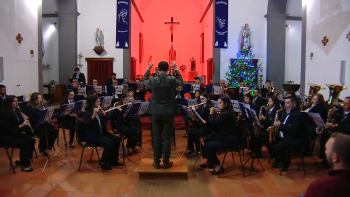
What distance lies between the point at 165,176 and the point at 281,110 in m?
2.79

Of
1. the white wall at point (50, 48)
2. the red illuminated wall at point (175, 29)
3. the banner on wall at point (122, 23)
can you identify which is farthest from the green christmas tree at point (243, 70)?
the white wall at point (50, 48)

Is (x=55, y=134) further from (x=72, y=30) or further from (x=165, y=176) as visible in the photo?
(x=72, y=30)

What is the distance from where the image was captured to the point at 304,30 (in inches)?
432

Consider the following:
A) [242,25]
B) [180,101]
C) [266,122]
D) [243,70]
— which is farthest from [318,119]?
[242,25]

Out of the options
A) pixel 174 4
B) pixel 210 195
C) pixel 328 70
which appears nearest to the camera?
pixel 210 195

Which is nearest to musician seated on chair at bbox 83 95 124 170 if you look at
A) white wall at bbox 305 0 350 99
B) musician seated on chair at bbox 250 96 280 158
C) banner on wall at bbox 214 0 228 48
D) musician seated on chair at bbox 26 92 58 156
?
musician seated on chair at bbox 26 92 58 156

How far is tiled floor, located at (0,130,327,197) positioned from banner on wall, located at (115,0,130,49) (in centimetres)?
784

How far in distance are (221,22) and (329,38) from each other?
15.0 feet

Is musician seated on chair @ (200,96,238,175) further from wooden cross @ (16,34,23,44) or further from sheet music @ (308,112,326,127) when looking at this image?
wooden cross @ (16,34,23,44)

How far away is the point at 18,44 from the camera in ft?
32.0

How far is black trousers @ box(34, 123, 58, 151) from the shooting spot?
6.08 metres

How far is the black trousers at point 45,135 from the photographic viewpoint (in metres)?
6.08

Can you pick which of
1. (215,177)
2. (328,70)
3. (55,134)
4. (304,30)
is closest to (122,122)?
(55,134)

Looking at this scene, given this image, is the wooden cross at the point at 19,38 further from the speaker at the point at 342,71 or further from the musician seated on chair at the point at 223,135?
the speaker at the point at 342,71
